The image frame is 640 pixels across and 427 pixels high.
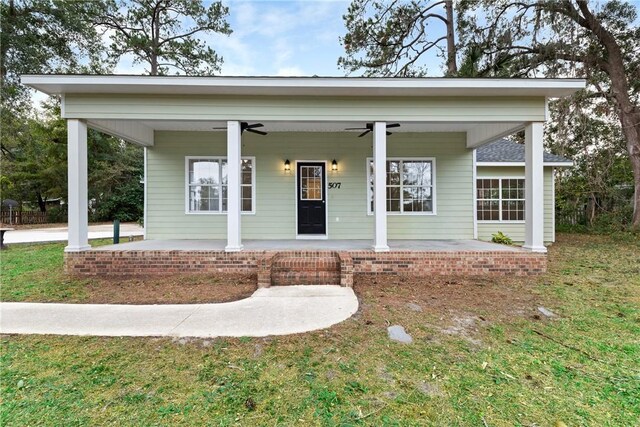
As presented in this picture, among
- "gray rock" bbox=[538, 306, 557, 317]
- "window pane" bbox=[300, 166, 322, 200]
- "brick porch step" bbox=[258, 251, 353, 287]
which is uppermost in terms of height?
"window pane" bbox=[300, 166, 322, 200]

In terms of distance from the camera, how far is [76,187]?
5438 millimetres

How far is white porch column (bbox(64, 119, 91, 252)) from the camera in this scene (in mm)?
5426

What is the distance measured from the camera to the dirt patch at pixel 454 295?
391 cm

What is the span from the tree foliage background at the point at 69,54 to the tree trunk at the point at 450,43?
9.73 m

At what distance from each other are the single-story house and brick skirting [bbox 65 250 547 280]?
2 centimetres

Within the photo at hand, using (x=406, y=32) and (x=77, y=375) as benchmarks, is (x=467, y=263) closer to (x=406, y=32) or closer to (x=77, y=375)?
(x=77, y=375)

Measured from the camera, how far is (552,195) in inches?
375

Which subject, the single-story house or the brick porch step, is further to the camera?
the single-story house

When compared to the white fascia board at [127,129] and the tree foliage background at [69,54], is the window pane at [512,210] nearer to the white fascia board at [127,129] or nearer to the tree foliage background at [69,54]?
the white fascia board at [127,129]

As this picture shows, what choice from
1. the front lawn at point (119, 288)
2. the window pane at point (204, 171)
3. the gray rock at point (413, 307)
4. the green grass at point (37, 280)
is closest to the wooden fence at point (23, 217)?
the green grass at point (37, 280)

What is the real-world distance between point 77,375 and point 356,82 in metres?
5.32

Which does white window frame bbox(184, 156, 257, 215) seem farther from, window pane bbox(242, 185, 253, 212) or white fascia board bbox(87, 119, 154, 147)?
white fascia board bbox(87, 119, 154, 147)

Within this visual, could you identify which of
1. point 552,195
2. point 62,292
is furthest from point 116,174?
point 552,195

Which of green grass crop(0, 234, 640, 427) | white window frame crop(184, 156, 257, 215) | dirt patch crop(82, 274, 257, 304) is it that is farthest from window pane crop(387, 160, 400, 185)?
green grass crop(0, 234, 640, 427)
